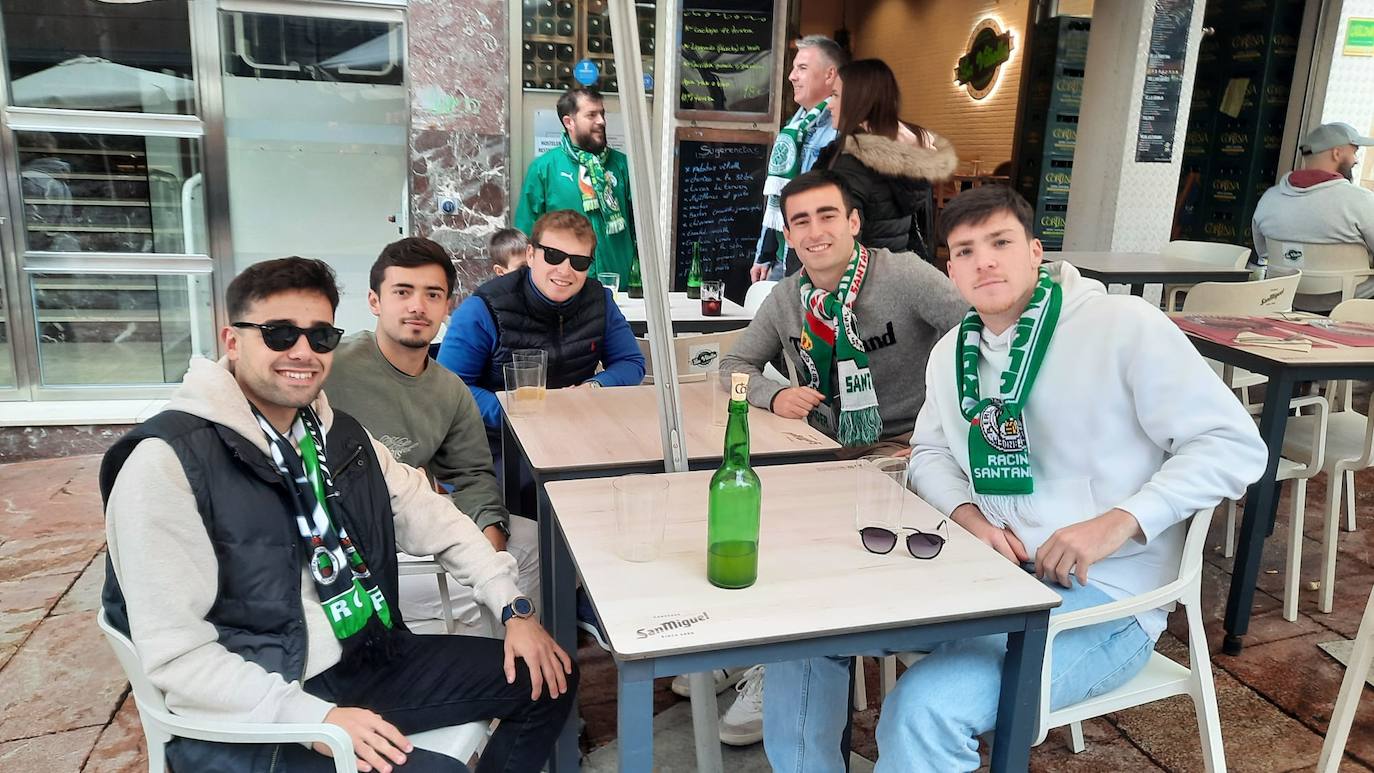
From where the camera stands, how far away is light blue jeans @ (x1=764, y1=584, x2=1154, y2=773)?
60.9 inches

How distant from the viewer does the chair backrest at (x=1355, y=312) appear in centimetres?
363

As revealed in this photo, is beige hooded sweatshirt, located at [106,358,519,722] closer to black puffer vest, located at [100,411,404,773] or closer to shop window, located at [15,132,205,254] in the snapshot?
black puffer vest, located at [100,411,404,773]

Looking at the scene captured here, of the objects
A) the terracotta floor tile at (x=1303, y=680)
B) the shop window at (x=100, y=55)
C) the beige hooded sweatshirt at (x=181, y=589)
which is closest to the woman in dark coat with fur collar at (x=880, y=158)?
the terracotta floor tile at (x=1303, y=680)

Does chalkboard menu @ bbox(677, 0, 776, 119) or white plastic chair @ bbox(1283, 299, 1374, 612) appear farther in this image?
chalkboard menu @ bbox(677, 0, 776, 119)

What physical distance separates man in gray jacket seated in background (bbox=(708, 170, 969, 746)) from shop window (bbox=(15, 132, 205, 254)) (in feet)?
12.8

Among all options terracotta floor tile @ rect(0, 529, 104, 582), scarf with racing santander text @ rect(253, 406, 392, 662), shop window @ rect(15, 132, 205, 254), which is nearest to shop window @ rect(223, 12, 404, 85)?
shop window @ rect(15, 132, 205, 254)

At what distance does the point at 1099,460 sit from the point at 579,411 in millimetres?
1287

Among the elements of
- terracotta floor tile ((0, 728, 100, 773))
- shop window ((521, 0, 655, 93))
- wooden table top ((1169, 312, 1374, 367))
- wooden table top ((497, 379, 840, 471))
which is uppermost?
shop window ((521, 0, 655, 93))

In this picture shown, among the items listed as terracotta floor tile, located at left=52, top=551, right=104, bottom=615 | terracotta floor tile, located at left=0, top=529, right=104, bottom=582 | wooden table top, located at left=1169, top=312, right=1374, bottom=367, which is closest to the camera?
wooden table top, located at left=1169, top=312, right=1374, bottom=367

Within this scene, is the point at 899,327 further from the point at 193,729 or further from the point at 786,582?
the point at 193,729

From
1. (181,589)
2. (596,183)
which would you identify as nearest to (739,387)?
(181,589)

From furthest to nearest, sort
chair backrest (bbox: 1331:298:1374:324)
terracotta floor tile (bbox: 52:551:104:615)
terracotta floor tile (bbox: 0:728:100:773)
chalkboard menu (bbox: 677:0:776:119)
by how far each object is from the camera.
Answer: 1. chalkboard menu (bbox: 677:0:776:119)
2. chair backrest (bbox: 1331:298:1374:324)
3. terracotta floor tile (bbox: 52:551:104:615)
4. terracotta floor tile (bbox: 0:728:100:773)

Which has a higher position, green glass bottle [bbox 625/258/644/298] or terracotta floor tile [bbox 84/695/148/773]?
green glass bottle [bbox 625/258/644/298]

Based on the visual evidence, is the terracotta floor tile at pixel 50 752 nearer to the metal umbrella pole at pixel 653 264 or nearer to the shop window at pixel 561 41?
the metal umbrella pole at pixel 653 264
